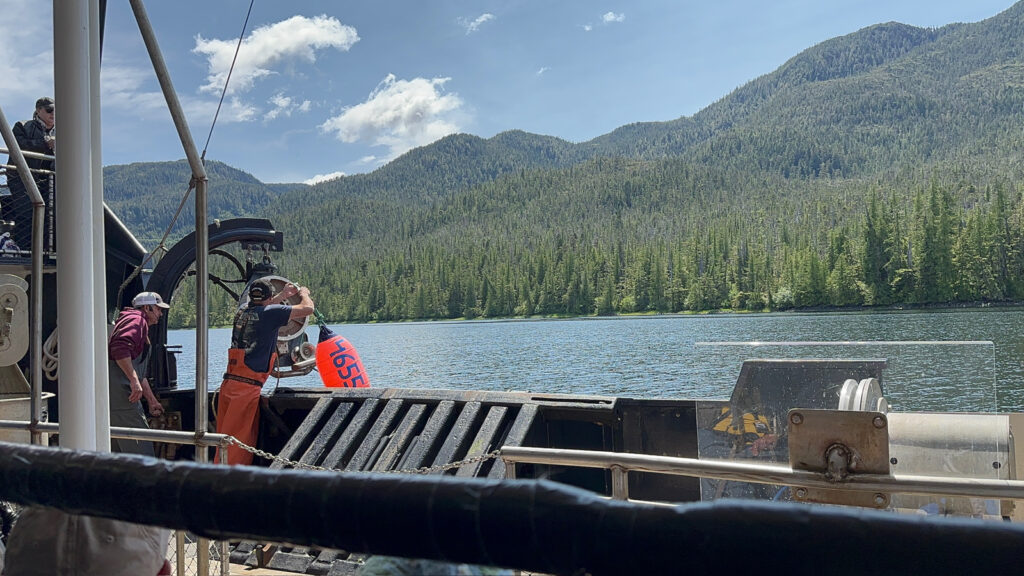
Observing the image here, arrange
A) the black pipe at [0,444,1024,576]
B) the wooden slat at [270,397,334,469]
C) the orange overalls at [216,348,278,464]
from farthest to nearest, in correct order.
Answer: the orange overalls at [216,348,278,464]
the wooden slat at [270,397,334,469]
the black pipe at [0,444,1024,576]

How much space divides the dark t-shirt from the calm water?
12.3 ft

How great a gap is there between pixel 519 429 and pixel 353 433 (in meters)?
1.38

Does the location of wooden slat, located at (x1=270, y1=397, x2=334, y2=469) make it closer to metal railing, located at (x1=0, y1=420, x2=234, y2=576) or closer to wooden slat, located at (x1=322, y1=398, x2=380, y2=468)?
wooden slat, located at (x1=322, y1=398, x2=380, y2=468)

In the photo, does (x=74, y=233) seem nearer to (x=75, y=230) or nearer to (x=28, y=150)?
(x=75, y=230)

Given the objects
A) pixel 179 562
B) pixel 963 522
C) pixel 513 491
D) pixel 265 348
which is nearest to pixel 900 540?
pixel 963 522

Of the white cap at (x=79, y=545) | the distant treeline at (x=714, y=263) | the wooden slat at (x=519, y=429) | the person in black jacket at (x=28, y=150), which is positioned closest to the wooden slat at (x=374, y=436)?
the wooden slat at (x=519, y=429)

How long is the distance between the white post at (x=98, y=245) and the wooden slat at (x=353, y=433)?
343 centimetres

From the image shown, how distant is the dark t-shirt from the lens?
664cm

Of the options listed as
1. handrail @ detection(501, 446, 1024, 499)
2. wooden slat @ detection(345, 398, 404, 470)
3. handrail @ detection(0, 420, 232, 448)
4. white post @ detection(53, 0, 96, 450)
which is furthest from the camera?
wooden slat @ detection(345, 398, 404, 470)

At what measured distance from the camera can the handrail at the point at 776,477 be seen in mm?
2254

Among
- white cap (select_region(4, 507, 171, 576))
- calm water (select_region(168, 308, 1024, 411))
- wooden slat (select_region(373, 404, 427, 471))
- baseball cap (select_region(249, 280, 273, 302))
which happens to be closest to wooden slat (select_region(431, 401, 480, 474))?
wooden slat (select_region(373, 404, 427, 471))

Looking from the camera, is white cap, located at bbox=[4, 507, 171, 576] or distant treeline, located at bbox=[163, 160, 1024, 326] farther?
distant treeline, located at bbox=[163, 160, 1024, 326]

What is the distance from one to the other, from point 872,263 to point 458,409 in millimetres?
101350

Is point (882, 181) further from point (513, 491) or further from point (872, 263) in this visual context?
point (513, 491)
